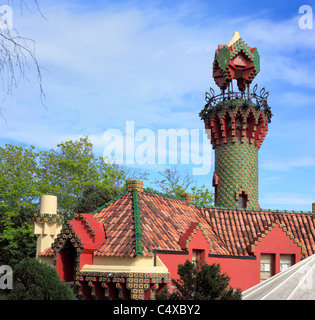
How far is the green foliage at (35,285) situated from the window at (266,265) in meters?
12.6

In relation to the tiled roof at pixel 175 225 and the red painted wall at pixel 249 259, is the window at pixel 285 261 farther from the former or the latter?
the tiled roof at pixel 175 225

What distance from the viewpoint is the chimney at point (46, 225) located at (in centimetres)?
2312

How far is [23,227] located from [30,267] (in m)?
26.3

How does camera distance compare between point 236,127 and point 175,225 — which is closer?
point 175,225

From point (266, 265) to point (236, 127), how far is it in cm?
1033

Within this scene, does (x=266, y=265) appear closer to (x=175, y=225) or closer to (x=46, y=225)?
(x=175, y=225)

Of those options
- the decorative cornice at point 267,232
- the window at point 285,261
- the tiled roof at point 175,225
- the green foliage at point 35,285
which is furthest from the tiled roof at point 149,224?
the green foliage at point 35,285

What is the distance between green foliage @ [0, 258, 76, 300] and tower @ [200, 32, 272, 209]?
1693 centimetres

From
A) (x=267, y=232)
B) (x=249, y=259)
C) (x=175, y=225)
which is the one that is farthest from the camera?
(x=267, y=232)

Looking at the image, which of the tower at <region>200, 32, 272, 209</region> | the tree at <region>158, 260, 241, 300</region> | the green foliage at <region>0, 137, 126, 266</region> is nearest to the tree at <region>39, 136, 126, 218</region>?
the green foliage at <region>0, 137, 126, 266</region>

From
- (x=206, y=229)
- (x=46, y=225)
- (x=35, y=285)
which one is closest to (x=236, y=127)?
(x=206, y=229)

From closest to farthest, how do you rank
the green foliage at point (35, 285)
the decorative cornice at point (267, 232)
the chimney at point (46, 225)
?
the green foliage at point (35, 285), the chimney at point (46, 225), the decorative cornice at point (267, 232)

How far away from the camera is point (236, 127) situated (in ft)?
103
